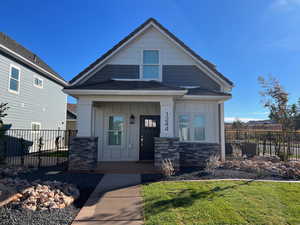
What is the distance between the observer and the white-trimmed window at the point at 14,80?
10.8m

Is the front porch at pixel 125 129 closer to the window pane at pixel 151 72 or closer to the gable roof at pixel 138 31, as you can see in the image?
the window pane at pixel 151 72

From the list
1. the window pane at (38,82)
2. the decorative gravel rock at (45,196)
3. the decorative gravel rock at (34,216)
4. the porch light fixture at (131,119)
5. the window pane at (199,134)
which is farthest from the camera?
the window pane at (38,82)

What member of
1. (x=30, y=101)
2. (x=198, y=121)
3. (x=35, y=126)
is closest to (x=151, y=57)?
(x=198, y=121)

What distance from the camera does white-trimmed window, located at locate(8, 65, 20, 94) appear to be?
10.8 meters

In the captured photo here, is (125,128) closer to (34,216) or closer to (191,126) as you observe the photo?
(191,126)

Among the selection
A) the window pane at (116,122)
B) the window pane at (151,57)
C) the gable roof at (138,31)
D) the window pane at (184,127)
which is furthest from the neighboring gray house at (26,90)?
the window pane at (184,127)

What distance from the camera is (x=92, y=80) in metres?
9.49

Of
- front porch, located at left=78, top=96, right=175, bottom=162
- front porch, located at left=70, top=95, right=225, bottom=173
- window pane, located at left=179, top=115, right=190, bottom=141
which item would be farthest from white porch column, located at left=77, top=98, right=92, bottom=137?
window pane, located at left=179, top=115, right=190, bottom=141

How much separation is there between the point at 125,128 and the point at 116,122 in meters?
0.59

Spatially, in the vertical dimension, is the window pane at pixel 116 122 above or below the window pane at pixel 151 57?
below

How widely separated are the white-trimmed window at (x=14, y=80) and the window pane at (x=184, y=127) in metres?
10.7

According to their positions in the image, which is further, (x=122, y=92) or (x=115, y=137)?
(x=115, y=137)

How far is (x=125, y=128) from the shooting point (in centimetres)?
941

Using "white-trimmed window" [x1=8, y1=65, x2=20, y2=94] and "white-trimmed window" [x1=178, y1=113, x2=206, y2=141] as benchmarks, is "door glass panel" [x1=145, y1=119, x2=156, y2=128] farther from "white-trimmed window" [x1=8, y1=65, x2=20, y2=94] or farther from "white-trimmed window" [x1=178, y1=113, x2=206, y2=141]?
"white-trimmed window" [x1=8, y1=65, x2=20, y2=94]
